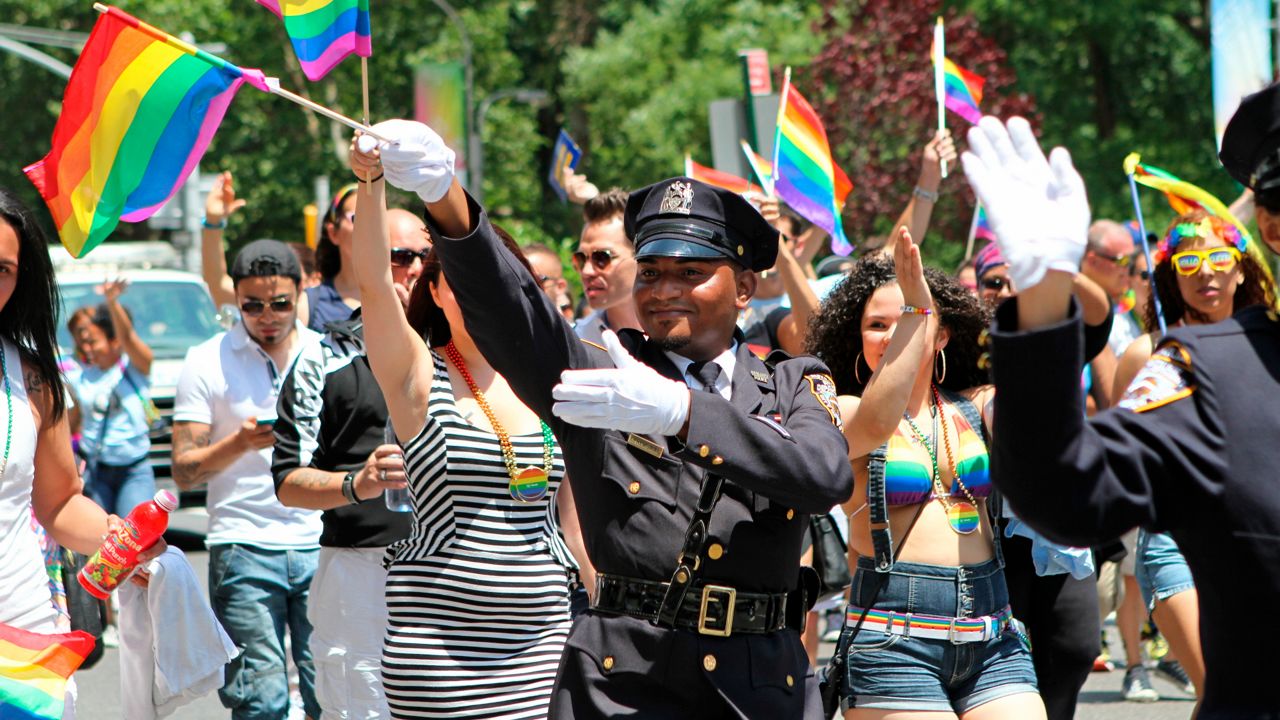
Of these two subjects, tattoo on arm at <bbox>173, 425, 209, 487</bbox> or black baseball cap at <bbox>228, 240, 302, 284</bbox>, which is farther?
black baseball cap at <bbox>228, 240, 302, 284</bbox>

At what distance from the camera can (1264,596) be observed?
8.04 ft

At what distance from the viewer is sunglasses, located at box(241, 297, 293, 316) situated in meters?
6.60

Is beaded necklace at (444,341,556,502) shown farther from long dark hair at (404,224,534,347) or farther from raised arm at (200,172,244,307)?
raised arm at (200,172,244,307)

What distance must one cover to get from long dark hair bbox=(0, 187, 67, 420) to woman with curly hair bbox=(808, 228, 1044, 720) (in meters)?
2.10

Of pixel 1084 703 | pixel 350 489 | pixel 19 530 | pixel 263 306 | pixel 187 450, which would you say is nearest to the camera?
pixel 19 530

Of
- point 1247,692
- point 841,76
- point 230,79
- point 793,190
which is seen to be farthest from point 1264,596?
point 841,76

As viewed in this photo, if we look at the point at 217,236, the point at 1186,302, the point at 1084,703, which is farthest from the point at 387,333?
the point at 1084,703

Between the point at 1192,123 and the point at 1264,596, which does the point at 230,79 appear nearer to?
the point at 1264,596

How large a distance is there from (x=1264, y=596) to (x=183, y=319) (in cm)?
1429

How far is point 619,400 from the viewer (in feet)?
9.86

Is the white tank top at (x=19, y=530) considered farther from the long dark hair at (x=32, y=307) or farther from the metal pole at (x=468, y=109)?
the metal pole at (x=468, y=109)

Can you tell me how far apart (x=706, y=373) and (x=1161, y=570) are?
2912 millimetres

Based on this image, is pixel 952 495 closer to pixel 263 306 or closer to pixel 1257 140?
pixel 1257 140

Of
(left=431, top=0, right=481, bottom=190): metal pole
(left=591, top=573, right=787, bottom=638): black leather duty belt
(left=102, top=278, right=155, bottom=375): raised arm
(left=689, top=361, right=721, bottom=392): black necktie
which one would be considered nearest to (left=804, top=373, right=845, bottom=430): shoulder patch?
(left=689, top=361, right=721, bottom=392): black necktie
